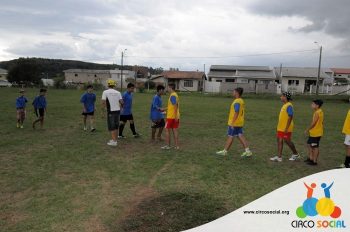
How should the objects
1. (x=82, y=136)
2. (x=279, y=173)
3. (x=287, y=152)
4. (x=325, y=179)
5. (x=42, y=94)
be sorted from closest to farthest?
1. (x=325, y=179)
2. (x=279, y=173)
3. (x=287, y=152)
4. (x=82, y=136)
5. (x=42, y=94)

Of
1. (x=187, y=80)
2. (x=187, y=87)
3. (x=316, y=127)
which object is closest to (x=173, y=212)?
(x=316, y=127)

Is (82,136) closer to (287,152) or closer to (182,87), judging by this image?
(287,152)

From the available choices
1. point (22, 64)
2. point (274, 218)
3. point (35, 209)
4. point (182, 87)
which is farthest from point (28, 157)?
point (22, 64)

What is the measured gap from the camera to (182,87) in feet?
198

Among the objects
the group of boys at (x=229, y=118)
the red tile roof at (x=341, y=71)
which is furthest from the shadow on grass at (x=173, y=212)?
the red tile roof at (x=341, y=71)

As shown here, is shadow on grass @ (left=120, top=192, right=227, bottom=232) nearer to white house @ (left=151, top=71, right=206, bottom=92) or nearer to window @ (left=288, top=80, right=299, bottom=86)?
window @ (left=288, top=80, right=299, bottom=86)

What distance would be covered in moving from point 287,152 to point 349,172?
266 inches

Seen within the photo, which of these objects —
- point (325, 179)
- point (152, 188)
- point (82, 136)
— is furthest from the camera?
point (82, 136)

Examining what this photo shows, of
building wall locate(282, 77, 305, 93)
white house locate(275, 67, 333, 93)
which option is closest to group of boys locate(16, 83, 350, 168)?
white house locate(275, 67, 333, 93)

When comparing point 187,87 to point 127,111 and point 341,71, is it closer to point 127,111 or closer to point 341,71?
point 127,111

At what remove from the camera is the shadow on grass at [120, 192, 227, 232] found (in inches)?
178

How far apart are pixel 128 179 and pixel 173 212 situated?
6.21 ft

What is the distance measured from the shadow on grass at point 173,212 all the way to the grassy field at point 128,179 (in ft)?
0.04

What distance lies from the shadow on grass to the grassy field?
13mm
